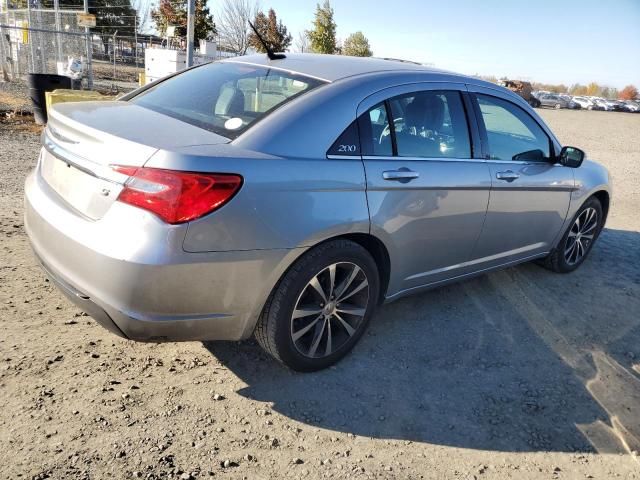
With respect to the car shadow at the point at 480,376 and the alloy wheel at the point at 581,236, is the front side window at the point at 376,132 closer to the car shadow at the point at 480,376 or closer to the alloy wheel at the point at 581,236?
the car shadow at the point at 480,376

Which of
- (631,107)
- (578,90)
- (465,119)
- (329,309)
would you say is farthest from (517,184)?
(578,90)

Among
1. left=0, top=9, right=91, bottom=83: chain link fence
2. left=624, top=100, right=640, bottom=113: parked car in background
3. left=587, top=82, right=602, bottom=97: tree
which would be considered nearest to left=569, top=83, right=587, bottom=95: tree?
left=587, top=82, right=602, bottom=97: tree

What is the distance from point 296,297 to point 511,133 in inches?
94.9

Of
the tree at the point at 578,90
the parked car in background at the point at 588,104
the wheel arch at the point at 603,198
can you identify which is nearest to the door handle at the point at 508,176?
the wheel arch at the point at 603,198

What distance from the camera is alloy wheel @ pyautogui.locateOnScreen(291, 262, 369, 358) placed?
2.78 m

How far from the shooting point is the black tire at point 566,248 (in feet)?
15.4

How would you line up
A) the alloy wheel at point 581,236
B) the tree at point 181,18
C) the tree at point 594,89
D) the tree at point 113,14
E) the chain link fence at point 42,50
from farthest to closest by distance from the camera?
the tree at point 594,89 < the tree at point 113,14 < the tree at point 181,18 < the chain link fence at point 42,50 < the alloy wheel at point 581,236

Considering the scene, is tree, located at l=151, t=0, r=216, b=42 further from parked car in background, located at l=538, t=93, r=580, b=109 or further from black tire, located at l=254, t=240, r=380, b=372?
black tire, located at l=254, t=240, r=380, b=372

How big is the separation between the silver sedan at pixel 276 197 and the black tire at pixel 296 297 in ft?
0.03

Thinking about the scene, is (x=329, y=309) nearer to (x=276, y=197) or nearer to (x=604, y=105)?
(x=276, y=197)

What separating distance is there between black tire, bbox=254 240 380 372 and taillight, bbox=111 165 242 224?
2.02 feet

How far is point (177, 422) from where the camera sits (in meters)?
2.48

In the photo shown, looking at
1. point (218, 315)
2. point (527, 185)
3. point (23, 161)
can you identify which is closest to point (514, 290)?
point (527, 185)

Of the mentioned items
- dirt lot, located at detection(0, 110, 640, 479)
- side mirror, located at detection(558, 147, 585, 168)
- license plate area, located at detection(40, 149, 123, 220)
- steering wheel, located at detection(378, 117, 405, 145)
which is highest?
steering wheel, located at detection(378, 117, 405, 145)
